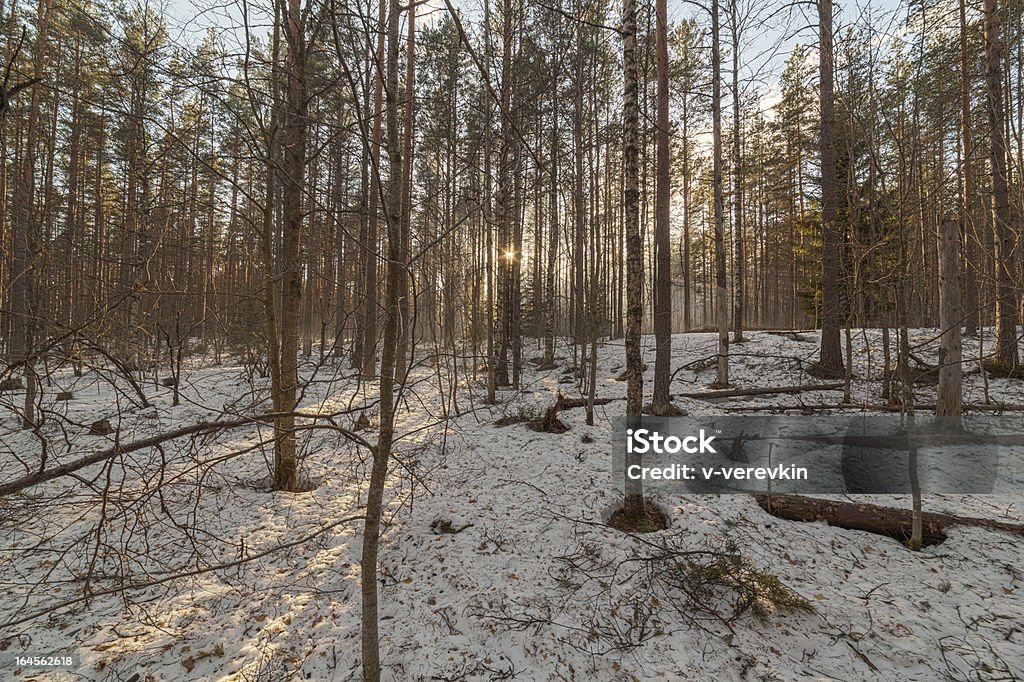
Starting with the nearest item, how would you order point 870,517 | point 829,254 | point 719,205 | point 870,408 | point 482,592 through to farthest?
point 482,592 → point 870,517 → point 870,408 → point 829,254 → point 719,205

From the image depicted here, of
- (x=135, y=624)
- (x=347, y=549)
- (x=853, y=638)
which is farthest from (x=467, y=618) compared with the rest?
(x=853, y=638)

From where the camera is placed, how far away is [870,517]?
14.5 ft

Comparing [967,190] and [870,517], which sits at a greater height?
Answer: [967,190]

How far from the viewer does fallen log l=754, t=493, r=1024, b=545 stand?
13.6ft

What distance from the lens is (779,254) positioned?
26.4 meters

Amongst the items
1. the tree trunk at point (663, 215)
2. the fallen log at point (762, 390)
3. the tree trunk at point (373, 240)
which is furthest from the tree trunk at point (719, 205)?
the tree trunk at point (373, 240)

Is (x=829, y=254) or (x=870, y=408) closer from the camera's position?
(x=870, y=408)

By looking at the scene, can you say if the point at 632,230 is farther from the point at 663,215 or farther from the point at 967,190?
the point at 663,215

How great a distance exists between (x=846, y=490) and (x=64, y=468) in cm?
739

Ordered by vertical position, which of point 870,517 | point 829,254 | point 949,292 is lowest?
point 870,517

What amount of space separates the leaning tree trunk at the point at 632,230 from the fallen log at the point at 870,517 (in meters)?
1.83

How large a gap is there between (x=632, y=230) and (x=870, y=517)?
4.16m

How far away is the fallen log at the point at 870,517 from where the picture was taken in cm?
414

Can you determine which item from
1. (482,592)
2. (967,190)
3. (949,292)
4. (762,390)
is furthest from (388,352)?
(762,390)
